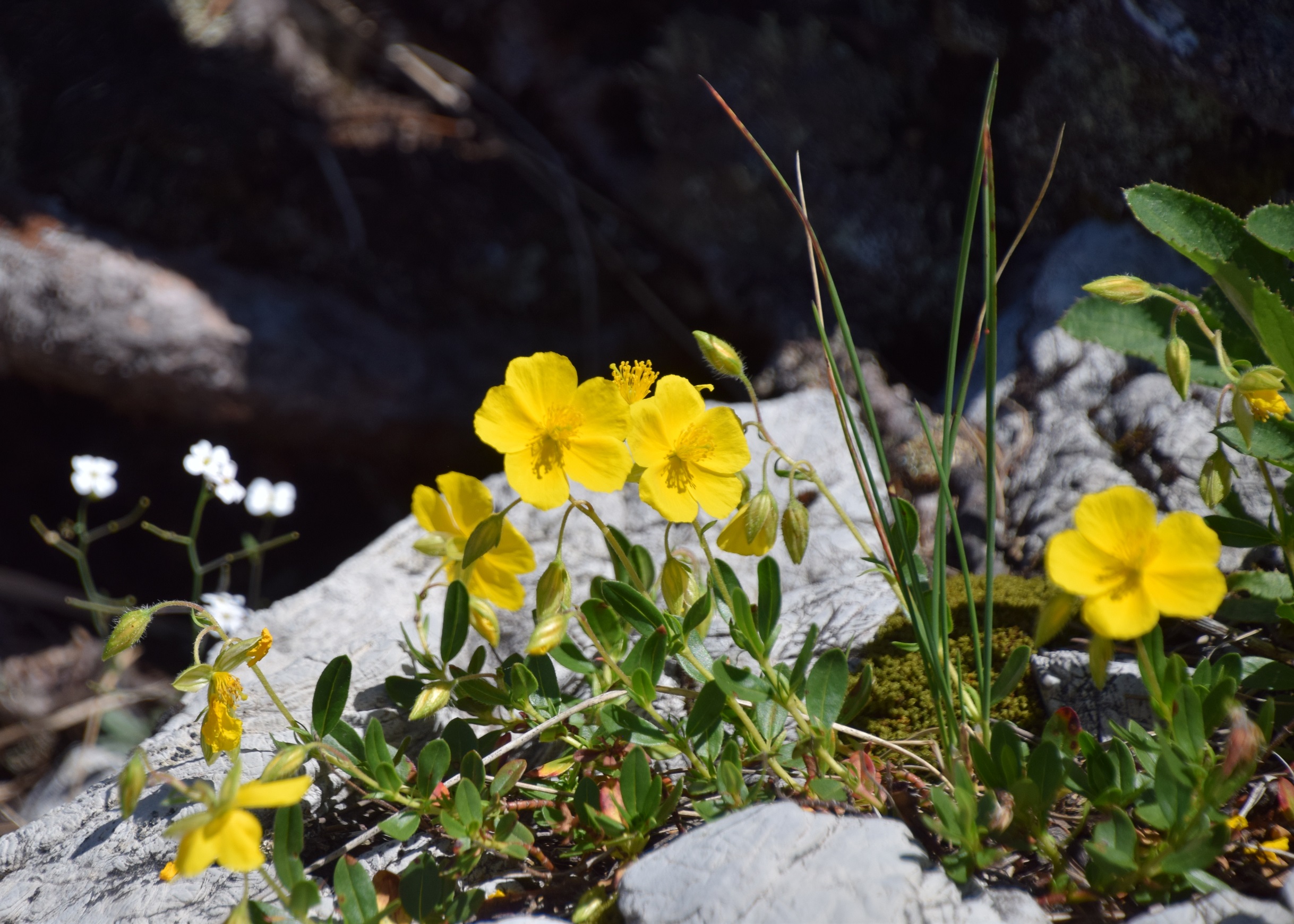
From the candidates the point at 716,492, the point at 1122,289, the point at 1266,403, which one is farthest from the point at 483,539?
the point at 1266,403

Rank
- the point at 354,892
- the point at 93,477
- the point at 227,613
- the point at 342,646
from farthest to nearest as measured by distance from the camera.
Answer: the point at 93,477 → the point at 227,613 → the point at 342,646 → the point at 354,892

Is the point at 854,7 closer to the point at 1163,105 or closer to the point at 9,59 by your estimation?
the point at 1163,105

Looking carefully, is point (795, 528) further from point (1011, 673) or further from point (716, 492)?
point (1011, 673)

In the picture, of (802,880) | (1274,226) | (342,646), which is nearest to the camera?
(802,880)

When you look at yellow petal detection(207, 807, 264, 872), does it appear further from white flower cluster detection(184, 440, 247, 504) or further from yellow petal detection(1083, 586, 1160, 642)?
white flower cluster detection(184, 440, 247, 504)

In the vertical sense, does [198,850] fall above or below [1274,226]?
below
